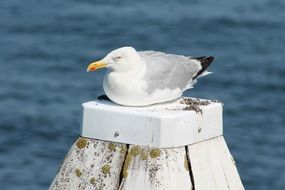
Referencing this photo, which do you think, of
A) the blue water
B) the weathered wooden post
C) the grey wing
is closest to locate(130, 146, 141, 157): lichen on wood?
the weathered wooden post

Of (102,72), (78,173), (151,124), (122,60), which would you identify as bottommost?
(102,72)

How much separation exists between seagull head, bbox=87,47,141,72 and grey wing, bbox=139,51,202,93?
0.08 metres

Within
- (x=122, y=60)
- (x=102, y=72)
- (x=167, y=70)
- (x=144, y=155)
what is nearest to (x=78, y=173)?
(x=144, y=155)

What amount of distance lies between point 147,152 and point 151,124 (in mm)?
75

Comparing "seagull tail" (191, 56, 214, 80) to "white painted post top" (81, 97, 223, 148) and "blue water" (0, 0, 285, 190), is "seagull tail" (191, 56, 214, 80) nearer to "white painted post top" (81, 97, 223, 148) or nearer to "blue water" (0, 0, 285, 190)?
"white painted post top" (81, 97, 223, 148)

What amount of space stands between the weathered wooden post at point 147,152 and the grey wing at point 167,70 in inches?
12.1

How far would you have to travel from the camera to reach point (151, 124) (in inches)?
112

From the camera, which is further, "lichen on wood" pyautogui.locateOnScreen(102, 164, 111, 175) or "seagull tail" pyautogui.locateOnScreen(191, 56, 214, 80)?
"seagull tail" pyautogui.locateOnScreen(191, 56, 214, 80)

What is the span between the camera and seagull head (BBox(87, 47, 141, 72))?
3.27 meters

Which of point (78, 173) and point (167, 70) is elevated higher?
point (167, 70)

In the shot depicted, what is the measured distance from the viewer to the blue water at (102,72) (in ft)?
37.5

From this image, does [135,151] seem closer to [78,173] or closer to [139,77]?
[78,173]

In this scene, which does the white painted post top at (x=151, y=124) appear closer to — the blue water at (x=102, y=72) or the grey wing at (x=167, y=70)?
the grey wing at (x=167, y=70)

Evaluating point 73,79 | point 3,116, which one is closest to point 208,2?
point 73,79
